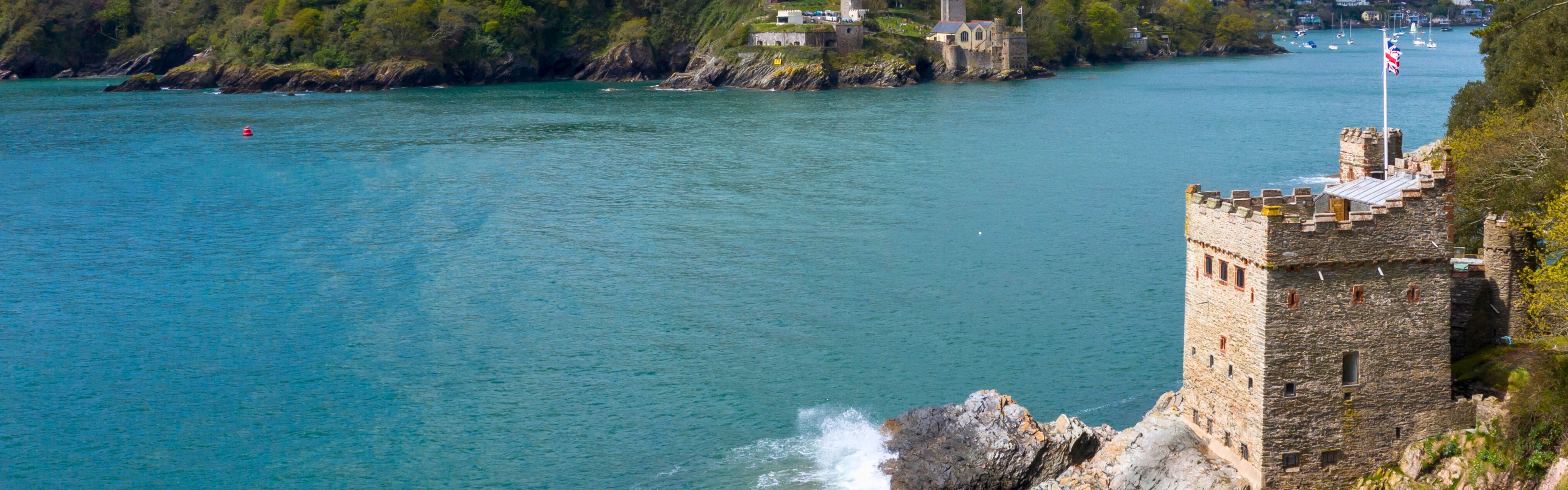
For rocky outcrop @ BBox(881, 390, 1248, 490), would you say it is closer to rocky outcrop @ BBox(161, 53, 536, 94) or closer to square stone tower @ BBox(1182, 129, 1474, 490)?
square stone tower @ BBox(1182, 129, 1474, 490)

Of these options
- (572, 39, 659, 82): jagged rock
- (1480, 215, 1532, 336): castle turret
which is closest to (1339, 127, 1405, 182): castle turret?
(1480, 215, 1532, 336): castle turret

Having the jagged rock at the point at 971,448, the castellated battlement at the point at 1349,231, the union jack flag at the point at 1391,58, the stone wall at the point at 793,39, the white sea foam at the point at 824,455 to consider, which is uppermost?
the stone wall at the point at 793,39

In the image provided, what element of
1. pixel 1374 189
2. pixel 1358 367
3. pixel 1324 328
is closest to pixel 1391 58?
pixel 1374 189

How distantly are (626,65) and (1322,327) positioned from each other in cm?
17622

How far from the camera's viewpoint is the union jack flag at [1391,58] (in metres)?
35.8

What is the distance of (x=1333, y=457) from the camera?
26516 millimetres

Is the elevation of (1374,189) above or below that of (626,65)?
below

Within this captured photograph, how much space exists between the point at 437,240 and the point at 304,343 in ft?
64.1

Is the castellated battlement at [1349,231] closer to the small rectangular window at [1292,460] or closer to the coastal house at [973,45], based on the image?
the small rectangular window at [1292,460]

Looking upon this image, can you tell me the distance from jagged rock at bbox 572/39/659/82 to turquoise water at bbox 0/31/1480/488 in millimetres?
80083

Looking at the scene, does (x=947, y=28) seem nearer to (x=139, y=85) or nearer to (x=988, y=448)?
(x=139, y=85)

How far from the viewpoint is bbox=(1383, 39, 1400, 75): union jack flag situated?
118 feet

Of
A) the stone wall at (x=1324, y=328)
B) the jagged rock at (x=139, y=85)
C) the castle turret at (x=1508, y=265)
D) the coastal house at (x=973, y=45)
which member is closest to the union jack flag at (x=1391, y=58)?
the castle turret at (x=1508, y=265)

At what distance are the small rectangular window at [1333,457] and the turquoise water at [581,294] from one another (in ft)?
36.3
